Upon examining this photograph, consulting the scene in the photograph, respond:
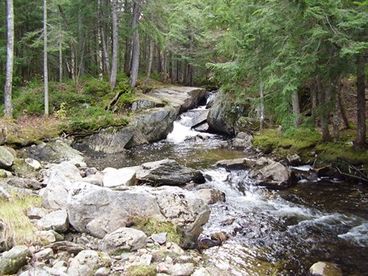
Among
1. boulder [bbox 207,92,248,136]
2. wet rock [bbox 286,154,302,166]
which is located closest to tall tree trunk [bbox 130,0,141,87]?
boulder [bbox 207,92,248,136]

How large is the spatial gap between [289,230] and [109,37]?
922 inches

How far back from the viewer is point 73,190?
719 centimetres

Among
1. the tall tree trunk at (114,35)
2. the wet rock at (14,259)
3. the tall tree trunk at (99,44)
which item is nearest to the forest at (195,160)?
the wet rock at (14,259)

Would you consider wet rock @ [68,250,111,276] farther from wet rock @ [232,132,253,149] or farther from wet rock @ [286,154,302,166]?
wet rock @ [232,132,253,149]

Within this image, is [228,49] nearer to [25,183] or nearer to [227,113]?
[227,113]

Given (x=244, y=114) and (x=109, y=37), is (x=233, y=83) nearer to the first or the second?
(x=244, y=114)

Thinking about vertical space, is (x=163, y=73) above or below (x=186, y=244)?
above

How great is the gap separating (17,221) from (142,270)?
2538 mm

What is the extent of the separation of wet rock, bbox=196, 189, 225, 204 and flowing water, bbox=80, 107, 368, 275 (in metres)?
0.19

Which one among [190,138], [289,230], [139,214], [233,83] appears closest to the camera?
[139,214]

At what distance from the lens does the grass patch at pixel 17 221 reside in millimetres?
5941

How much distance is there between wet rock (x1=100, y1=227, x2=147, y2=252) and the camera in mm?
6062

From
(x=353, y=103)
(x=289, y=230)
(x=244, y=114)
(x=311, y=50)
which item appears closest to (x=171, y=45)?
(x=244, y=114)

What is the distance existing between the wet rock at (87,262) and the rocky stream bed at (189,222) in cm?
A: 2
